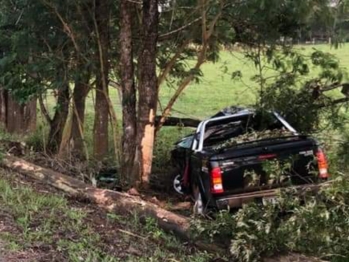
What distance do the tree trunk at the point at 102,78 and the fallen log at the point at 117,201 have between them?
2.77m

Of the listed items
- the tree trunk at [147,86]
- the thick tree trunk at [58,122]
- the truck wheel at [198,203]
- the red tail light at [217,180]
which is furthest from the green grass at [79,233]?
the thick tree trunk at [58,122]

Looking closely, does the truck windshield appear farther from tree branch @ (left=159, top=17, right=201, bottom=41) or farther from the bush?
the bush

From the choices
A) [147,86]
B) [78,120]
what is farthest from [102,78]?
[147,86]

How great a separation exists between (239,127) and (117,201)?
3.26 metres

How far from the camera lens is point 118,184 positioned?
35.3 feet

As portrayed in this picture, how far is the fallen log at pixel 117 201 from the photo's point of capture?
7020 mm

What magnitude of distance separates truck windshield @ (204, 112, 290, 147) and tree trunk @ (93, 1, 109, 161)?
9.26ft

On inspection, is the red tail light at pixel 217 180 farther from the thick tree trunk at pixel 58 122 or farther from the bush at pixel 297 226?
the thick tree trunk at pixel 58 122

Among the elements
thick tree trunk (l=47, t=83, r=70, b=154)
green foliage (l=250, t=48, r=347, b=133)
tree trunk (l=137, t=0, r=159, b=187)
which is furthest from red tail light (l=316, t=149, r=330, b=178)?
thick tree trunk (l=47, t=83, r=70, b=154)

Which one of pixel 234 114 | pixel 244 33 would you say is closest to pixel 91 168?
pixel 234 114

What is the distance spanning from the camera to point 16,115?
18250mm

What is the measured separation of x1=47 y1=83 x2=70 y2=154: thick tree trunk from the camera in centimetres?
1346

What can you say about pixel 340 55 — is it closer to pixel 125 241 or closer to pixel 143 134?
pixel 143 134

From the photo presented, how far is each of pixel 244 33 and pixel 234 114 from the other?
2.60 m
